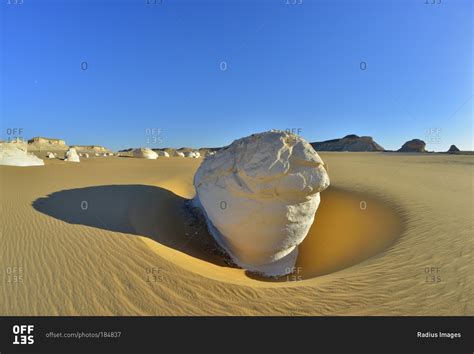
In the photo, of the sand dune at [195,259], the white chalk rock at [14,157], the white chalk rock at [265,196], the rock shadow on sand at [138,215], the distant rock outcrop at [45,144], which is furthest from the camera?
the distant rock outcrop at [45,144]

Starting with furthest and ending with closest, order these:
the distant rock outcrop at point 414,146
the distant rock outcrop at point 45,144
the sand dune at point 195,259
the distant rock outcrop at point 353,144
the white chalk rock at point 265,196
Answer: the distant rock outcrop at point 45,144, the distant rock outcrop at point 353,144, the distant rock outcrop at point 414,146, the white chalk rock at point 265,196, the sand dune at point 195,259

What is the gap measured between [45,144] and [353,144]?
87586 mm

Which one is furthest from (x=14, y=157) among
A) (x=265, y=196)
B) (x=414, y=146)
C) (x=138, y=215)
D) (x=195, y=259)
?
(x=414, y=146)

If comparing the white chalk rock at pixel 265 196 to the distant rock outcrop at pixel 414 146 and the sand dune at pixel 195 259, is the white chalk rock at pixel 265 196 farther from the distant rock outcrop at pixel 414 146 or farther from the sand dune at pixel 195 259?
the distant rock outcrop at pixel 414 146

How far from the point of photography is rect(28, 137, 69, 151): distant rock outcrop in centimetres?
7206

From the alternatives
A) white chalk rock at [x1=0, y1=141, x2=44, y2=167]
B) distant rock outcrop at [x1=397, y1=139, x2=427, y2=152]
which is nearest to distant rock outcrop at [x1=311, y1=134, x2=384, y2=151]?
distant rock outcrop at [x1=397, y1=139, x2=427, y2=152]

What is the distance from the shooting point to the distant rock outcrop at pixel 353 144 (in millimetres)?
68812

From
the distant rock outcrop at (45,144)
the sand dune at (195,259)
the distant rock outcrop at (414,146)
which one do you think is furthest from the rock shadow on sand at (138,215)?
the distant rock outcrop at (45,144)

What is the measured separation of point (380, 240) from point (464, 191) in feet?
A: 23.0

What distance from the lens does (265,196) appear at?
6.57m

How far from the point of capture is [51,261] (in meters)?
5.00

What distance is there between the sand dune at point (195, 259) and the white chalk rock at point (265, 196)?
2.19ft

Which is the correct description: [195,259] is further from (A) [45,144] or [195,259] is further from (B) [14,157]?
(A) [45,144]
